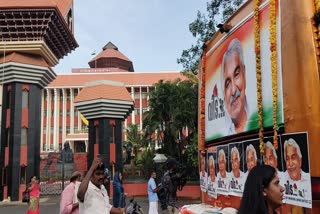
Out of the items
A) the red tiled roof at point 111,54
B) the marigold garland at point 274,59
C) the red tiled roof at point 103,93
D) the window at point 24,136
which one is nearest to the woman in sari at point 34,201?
the marigold garland at point 274,59

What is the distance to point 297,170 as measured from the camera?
9.57 ft

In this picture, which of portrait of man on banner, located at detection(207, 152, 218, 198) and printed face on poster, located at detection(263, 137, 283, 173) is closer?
printed face on poster, located at detection(263, 137, 283, 173)

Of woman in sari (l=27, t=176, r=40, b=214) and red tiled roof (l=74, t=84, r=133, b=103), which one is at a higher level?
red tiled roof (l=74, t=84, r=133, b=103)

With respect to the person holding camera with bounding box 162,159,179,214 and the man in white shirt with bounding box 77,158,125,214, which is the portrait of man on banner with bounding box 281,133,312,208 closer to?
→ the man in white shirt with bounding box 77,158,125,214

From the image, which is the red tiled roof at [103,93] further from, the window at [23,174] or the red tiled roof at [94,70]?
the red tiled roof at [94,70]

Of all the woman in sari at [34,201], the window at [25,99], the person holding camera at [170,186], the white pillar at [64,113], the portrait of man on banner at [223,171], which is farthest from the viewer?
the white pillar at [64,113]

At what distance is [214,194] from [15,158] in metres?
24.2

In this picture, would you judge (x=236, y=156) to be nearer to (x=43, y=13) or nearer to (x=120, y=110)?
(x=43, y=13)

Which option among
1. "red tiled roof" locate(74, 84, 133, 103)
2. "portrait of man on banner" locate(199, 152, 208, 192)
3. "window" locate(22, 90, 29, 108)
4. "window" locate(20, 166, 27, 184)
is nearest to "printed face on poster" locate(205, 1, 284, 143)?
"portrait of man on banner" locate(199, 152, 208, 192)

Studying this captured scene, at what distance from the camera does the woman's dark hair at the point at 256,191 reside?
2027 millimetres

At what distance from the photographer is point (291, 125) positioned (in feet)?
9.82

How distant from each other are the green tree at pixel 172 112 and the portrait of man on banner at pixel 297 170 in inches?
1047

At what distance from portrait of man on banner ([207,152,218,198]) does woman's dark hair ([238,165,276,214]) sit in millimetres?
2671

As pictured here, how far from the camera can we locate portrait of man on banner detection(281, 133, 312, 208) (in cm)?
281
